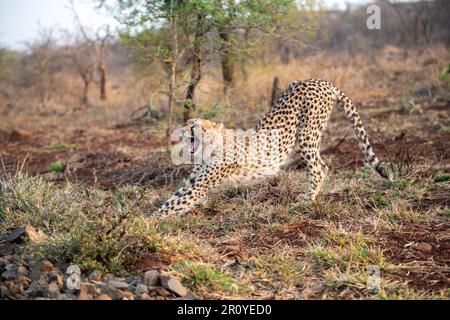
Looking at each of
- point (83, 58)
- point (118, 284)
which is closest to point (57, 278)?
point (118, 284)

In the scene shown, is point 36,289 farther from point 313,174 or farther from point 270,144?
point 313,174

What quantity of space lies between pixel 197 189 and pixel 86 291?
6.99 ft

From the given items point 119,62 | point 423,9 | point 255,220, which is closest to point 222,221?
point 255,220

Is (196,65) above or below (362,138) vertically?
above

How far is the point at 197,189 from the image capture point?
4984 millimetres

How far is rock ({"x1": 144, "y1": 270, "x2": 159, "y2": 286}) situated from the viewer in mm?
3154

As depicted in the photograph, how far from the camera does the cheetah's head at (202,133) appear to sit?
4.98 meters

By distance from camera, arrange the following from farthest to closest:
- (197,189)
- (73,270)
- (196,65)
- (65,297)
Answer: (196,65), (197,189), (73,270), (65,297)

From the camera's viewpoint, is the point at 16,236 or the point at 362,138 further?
the point at 362,138

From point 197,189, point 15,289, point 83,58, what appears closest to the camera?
point 15,289

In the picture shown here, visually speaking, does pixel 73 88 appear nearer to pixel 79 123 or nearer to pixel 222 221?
pixel 79 123

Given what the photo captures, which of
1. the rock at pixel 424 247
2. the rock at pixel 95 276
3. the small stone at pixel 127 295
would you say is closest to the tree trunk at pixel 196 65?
the rock at pixel 424 247

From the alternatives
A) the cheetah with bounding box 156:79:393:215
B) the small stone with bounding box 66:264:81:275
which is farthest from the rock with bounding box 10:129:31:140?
the small stone with bounding box 66:264:81:275

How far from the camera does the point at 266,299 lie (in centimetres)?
313
